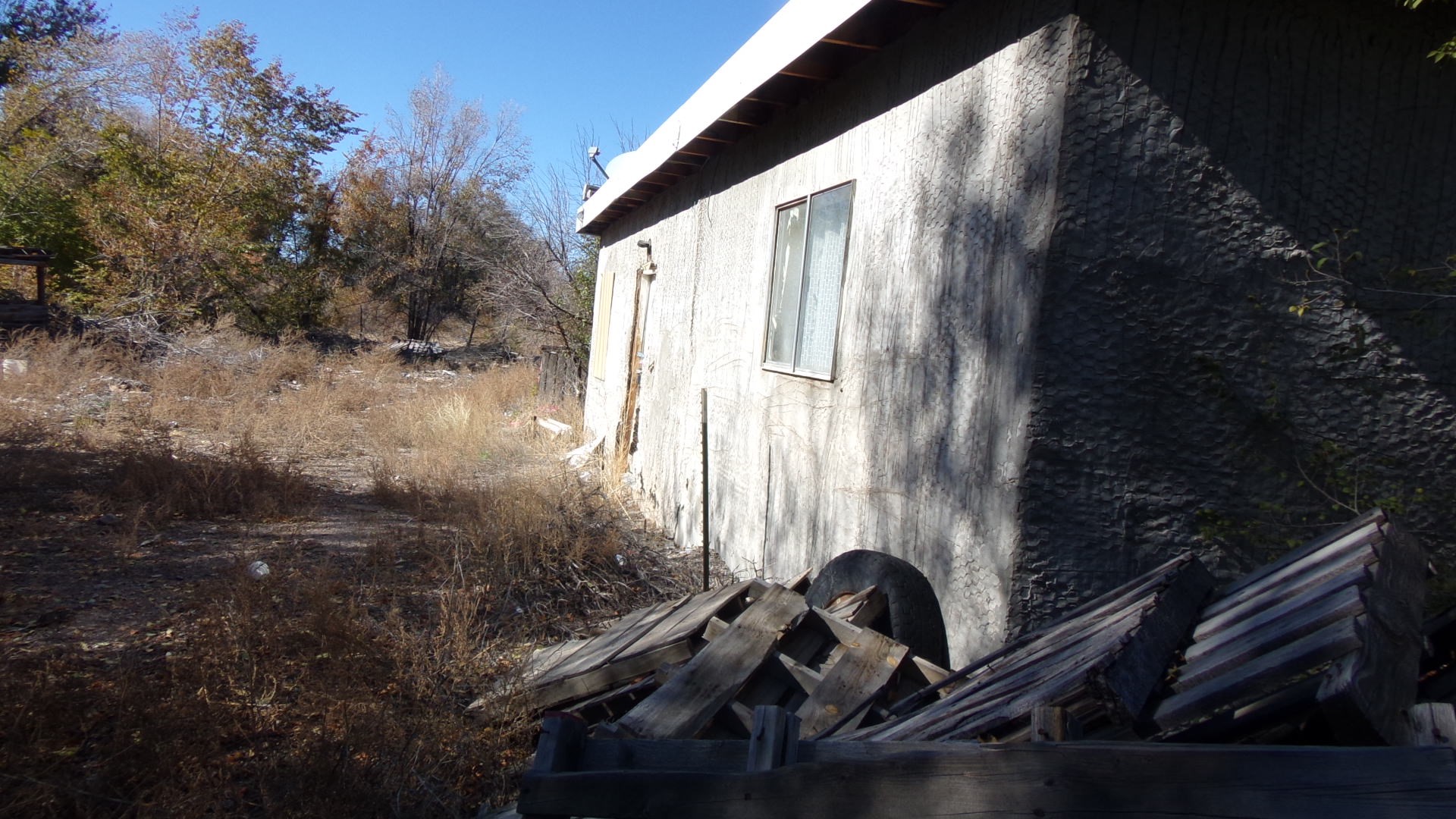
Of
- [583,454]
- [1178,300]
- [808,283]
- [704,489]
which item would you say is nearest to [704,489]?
Answer: [704,489]

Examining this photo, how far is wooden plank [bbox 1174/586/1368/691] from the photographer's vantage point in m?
2.09

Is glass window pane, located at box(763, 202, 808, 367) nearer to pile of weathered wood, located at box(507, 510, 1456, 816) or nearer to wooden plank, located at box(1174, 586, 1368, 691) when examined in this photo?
pile of weathered wood, located at box(507, 510, 1456, 816)

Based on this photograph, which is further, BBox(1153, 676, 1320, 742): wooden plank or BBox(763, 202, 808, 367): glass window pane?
BBox(763, 202, 808, 367): glass window pane

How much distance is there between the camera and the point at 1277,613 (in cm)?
233

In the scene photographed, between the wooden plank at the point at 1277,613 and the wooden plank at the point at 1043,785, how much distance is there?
62cm

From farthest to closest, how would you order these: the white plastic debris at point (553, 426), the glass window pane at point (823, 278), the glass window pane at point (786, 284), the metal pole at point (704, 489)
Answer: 1. the white plastic debris at point (553, 426)
2. the metal pole at point (704, 489)
3. the glass window pane at point (786, 284)
4. the glass window pane at point (823, 278)

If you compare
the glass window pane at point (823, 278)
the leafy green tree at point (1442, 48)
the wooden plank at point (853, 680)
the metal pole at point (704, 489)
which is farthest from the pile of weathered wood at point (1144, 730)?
the metal pole at point (704, 489)

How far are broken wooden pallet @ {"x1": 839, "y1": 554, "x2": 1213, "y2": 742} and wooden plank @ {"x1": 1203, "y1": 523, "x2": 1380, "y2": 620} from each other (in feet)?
0.30

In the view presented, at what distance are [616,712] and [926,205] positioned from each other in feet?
7.80

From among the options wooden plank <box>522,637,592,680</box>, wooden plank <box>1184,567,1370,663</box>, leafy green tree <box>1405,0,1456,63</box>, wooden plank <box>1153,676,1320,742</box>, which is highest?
leafy green tree <box>1405,0,1456,63</box>

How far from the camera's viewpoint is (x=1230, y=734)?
196 centimetres

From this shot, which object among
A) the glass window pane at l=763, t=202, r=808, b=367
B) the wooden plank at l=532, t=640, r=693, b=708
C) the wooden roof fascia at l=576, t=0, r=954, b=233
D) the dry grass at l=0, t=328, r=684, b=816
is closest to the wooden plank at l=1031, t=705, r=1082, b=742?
the wooden plank at l=532, t=640, r=693, b=708

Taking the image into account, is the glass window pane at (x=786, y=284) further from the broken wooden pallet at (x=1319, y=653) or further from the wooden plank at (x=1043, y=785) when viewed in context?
the wooden plank at (x=1043, y=785)

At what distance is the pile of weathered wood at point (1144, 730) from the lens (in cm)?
170
